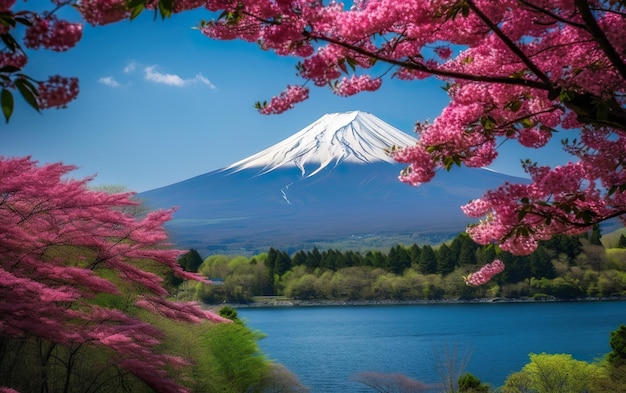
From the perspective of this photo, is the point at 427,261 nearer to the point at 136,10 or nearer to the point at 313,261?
the point at 313,261

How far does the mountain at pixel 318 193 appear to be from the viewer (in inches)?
4931

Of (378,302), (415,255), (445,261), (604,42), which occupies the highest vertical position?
(415,255)

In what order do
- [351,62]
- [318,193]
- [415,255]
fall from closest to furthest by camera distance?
[351,62], [415,255], [318,193]

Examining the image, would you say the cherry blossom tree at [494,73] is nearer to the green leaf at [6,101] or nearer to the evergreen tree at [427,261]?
the green leaf at [6,101]

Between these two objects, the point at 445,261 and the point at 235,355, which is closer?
the point at 235,355

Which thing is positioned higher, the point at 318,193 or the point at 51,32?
the point at 318,193

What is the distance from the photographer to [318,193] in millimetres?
136125

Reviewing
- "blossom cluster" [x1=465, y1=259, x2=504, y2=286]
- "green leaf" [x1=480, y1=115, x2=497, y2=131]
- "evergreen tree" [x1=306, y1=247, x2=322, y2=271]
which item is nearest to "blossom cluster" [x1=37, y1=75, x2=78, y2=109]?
"green leaf" [x1=480, y1=115, x2=497, y2=131]

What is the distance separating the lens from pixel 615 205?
13.1ft

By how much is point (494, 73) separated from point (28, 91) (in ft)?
8.38

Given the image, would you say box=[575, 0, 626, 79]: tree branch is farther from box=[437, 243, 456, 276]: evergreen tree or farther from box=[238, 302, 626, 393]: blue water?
box=[437, 243, 456, 276]: evergreen tree

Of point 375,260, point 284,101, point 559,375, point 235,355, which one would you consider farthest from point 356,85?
point 375,260

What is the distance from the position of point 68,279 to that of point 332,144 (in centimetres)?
12146

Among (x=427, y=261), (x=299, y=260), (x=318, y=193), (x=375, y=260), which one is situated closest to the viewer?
(x=427, y=261)
